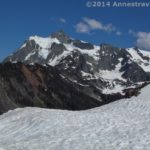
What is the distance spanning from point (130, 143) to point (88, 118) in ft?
37.4

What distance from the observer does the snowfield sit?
1107 inches

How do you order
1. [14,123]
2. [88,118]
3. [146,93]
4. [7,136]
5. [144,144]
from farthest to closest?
[146,93] < [14,123] < [88,118] < [7,136] < [144,144]

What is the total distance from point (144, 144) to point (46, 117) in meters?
→ 14.6

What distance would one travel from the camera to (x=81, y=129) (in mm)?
33844

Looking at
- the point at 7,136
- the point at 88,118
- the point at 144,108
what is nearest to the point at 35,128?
the point at 7,136

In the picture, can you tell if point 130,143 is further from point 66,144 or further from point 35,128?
point 35,128

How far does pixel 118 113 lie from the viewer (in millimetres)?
40688

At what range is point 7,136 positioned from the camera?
35938 mm

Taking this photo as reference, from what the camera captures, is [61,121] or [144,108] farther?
[144,108]

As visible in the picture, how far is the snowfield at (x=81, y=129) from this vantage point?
28125 millimetres

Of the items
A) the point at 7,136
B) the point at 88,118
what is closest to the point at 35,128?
the point at 7,136

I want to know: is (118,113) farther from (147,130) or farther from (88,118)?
(147,130)

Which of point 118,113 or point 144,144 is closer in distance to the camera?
point 144,144

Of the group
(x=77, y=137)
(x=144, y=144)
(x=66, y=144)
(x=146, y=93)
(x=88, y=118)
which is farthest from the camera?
(x=146, y=93)
